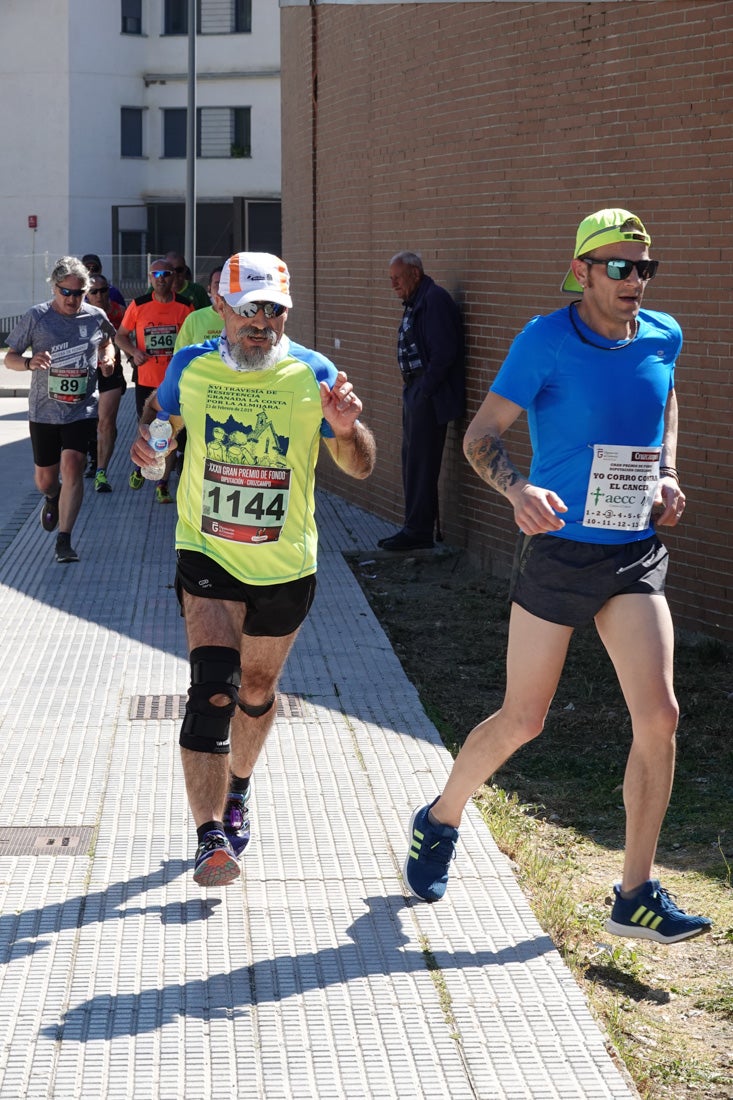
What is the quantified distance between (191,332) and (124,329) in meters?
2.86

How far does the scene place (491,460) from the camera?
14.7 feet

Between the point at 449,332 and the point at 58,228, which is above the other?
the point at 58,228

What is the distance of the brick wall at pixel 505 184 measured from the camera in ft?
26.7

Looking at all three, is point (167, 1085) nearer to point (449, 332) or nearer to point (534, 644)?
point (534, 644)

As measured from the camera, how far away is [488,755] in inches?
185

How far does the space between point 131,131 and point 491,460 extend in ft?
161

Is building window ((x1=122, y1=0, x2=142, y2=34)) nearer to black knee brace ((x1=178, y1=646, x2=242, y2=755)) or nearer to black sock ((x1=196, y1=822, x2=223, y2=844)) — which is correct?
black knee brace ((x1=178, y1=646, x2=242, y2=755))

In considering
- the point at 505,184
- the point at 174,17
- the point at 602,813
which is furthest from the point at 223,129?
the point at 602,813


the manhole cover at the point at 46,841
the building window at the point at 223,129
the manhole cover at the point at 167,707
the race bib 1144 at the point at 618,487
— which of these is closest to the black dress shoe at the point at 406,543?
the manhole cover at the point at 167,707

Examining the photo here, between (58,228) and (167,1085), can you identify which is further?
(58,228)

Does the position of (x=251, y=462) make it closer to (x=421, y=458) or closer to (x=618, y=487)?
(x=618, y=487)

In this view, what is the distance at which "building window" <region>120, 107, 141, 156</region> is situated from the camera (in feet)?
166

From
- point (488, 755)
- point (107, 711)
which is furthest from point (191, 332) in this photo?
point (488, 755)

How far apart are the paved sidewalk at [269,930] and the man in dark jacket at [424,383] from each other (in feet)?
12.3
